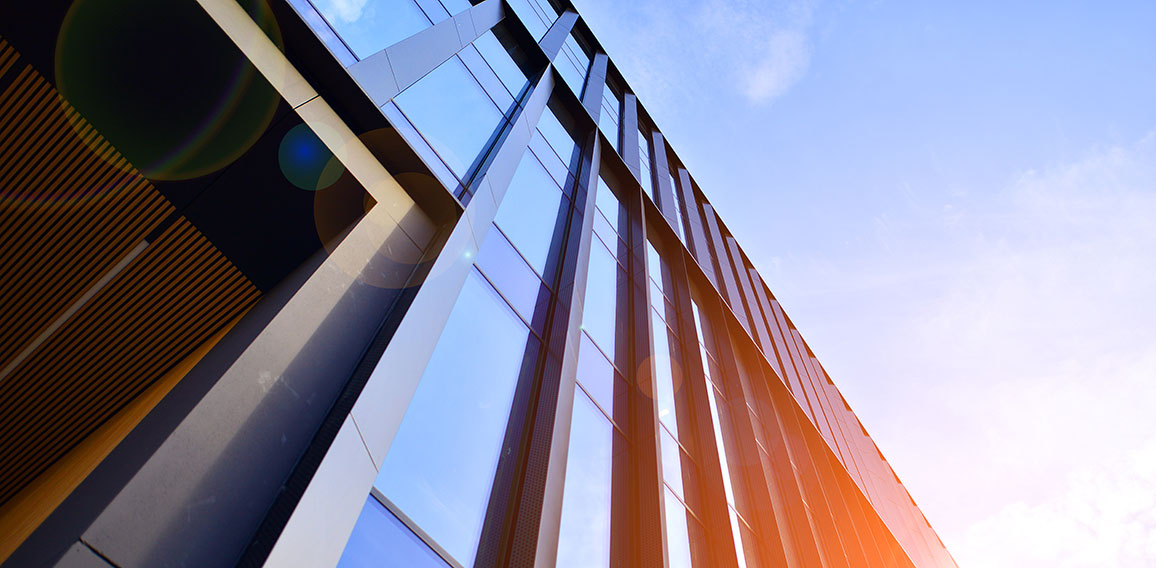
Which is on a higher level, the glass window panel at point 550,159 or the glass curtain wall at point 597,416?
the glass window panel at point 550,159

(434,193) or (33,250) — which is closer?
(33,250)

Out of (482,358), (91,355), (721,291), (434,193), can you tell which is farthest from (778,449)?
(91,355)

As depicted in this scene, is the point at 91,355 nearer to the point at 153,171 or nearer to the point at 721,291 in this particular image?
the point at 153,171

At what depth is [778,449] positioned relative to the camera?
13672 mm

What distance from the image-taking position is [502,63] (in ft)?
40.8

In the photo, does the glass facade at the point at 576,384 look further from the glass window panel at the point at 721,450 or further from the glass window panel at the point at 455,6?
the glass window panel at the point at 455,6

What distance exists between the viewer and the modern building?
3.51m

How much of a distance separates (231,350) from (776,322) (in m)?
22.7

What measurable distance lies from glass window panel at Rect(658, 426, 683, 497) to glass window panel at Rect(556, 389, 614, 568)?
3.84 ft

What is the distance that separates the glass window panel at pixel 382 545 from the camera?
163 inches

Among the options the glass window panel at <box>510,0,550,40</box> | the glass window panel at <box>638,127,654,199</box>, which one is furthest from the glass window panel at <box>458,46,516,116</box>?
the glass window panel at <box>638,127,654,199</box>

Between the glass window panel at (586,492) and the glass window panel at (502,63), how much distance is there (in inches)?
Result: 270

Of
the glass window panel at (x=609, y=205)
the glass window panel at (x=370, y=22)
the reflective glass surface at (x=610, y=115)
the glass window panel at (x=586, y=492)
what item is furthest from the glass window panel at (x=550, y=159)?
the glass window panel at (x=586, y=492)

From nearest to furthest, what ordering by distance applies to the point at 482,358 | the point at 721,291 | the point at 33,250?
the point at 33,250 → the point at 482,358 → the point at 721,291
